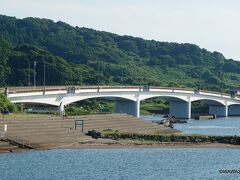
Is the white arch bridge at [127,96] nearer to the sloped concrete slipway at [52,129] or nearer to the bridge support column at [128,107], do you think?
the bridge support column at [128,107]

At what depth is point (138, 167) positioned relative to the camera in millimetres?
57312

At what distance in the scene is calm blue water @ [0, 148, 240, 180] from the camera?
5241 cm

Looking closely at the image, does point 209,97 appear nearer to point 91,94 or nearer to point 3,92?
point 91,94

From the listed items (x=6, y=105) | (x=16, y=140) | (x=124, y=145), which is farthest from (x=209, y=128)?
(x=16, y=140)

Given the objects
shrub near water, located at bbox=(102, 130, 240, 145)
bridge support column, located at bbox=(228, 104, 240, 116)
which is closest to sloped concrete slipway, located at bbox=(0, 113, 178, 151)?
shrub near water, located at bbox=(102, 130, 240, 145)

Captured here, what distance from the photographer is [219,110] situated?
165 m

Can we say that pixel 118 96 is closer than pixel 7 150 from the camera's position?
No

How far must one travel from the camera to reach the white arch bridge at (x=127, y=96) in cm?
10112

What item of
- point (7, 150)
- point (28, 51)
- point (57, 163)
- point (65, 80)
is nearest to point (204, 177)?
point (57, 163)

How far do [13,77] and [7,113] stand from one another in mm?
80223

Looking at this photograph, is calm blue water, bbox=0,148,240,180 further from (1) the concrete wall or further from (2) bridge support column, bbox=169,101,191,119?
(2) bridge support column, bbox=169,101,191,119

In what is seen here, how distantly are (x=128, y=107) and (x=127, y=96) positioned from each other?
448 centimetres

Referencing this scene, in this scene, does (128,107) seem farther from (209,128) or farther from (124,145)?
(124,145)

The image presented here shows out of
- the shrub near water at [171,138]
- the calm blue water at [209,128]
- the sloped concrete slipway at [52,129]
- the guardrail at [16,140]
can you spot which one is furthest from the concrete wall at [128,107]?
the guardrail at [16,140]
